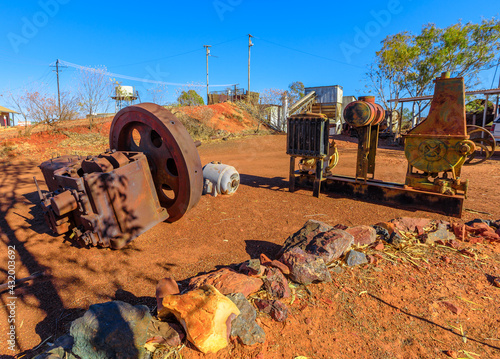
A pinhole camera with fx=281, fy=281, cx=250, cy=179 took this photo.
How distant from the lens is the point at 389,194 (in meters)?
5.67

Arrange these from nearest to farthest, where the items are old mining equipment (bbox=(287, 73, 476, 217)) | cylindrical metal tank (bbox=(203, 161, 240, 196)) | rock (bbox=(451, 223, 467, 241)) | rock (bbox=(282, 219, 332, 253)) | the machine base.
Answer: rock (bbox=(282, 219, 332, 253)) < rock (bbox=(451, 223, 467, 241)) < old mining equipment (bbox=(287, 73, 476, 217)) < the machine base < cylindrical metal tank (bbox=(203, 161, 240, 196))

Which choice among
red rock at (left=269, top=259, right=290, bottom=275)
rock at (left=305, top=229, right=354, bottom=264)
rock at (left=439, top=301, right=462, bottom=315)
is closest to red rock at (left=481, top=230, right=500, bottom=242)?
rock at (left=439, top=301, right=462, bottom=315)

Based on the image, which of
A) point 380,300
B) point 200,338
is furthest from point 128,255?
point 380,300

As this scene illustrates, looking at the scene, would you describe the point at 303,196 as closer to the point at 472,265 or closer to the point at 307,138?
the point at 307,138

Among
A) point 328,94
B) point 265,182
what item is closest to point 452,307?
point 265,182

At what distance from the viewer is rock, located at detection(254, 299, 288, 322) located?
234cm

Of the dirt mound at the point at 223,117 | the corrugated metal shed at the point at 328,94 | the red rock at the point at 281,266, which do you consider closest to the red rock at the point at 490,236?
the red rock at the point at 281,266

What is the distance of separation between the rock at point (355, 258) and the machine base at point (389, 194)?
291 centimetres

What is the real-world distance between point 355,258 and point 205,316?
186 centimetres

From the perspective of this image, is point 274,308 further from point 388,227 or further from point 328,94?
point 328,94

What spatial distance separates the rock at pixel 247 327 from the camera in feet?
6.97

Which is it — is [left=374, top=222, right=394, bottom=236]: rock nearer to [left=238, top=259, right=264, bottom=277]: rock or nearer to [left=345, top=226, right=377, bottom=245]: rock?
[left=345, top=226, right=377, bottom=245]: rock

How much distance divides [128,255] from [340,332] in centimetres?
276

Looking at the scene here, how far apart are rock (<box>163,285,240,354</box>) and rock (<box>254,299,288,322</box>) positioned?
0.29m
